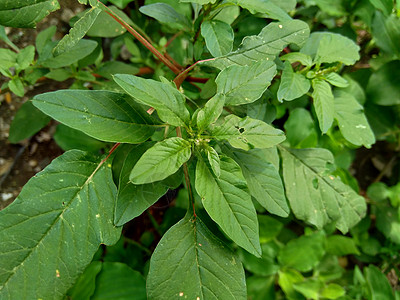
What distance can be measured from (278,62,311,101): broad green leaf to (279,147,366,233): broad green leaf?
13.5 inches

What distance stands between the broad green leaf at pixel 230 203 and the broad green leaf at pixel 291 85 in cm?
32

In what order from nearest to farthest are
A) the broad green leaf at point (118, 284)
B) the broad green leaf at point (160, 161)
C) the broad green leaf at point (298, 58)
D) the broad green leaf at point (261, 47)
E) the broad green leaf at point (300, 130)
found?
1. the broad green leaf at point (160, 161)
2. the broad green leaf at point (261, 47)
3. the broad green leaf at point (298, 58)
4. the broad green leaf at point (118, 284)
5. the broad green leaf at point (300, 130)

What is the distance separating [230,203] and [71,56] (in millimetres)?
818

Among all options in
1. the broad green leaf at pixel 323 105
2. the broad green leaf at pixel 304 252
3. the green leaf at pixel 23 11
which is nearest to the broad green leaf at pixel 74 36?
the green leaf at pixel 23 11

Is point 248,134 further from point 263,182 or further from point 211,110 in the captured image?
point 263,182

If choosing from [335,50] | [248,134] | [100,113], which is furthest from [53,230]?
[335,50]

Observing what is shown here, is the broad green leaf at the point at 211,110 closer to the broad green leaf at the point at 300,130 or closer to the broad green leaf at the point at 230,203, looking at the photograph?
the broad green leaf at the point at 230,203

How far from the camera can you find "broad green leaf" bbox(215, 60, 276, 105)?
37.4 inches

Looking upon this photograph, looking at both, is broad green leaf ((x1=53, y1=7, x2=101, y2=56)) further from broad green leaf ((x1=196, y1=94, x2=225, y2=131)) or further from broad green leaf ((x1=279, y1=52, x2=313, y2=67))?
broad green leaf ((x1=279, y1=52, x2=313, y2=67))

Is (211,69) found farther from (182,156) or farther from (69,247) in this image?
(69,247)

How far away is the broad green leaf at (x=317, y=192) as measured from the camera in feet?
4.21

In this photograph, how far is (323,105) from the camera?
1.11m

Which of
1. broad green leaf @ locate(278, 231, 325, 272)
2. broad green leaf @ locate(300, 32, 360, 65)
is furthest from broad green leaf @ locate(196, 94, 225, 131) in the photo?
broad green leaf @ locate(278, 231, 325, 272)

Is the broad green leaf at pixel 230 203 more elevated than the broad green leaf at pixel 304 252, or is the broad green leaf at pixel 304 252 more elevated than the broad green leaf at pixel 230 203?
the broad green leaf at pixel 230 203
